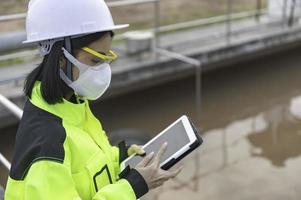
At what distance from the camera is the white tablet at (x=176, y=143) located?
1965 mm

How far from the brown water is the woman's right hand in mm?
2961

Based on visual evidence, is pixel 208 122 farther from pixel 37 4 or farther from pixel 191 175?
pixel 37 4

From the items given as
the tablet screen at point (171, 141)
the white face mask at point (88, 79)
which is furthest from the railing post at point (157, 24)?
the white face mask at point (88, 79)

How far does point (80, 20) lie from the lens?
1.77 metres

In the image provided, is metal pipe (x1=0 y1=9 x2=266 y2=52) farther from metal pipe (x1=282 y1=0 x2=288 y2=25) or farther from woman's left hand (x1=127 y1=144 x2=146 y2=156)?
woman's left hand (x1=127 y1=144 x2=146 y2=156)

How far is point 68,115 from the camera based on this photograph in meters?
1.78

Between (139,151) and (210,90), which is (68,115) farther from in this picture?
(210,90)

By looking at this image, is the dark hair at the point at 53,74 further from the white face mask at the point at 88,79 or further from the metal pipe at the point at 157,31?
the metal pipe at the point at 157,31

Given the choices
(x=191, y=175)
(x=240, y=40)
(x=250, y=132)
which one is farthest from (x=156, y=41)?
(x=191, y=175)

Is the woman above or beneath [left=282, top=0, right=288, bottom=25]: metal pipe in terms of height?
above

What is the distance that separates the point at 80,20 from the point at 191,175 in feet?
11.9

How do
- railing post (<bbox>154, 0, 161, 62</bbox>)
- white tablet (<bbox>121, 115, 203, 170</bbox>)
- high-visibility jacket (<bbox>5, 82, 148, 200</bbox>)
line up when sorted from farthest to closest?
railing post (<bbox>154, 0, 161, 62</bbox>) < white tablet (<bbox>121, 115, 203, 170</bbox>) < high-visibility jacket (<bbox>5, 82, 148, 200</bbox>)

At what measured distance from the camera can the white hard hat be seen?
1.76 meters

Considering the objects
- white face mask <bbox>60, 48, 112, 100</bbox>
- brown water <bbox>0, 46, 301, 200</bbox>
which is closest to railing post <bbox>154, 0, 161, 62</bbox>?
brown water <bbox>0, 46, 301, 200</bbox>
